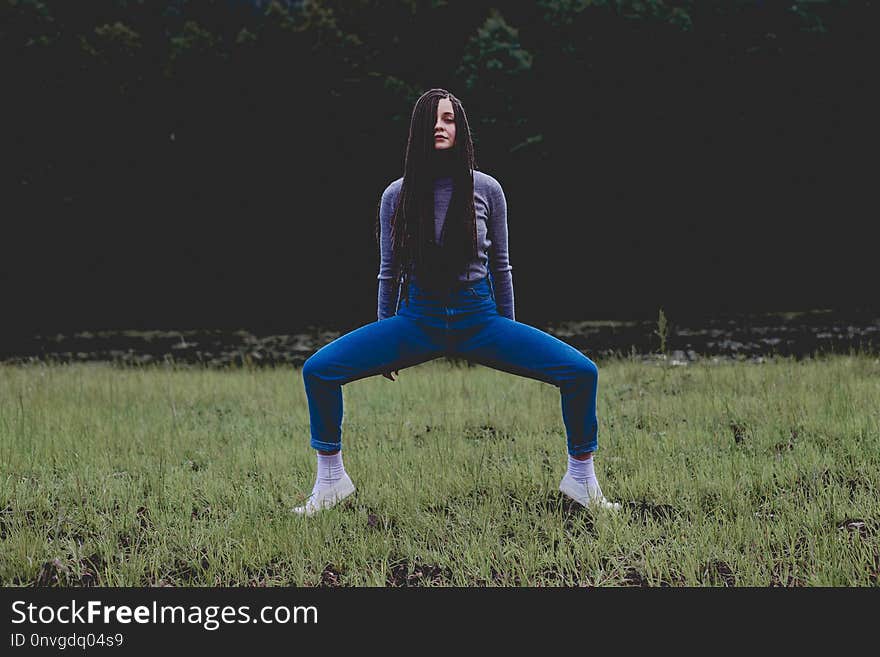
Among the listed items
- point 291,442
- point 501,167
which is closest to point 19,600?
point 291,442

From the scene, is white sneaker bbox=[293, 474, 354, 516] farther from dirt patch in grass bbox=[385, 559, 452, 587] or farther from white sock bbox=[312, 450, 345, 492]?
dirt patch in grass bbox=[385, 559, 452, 587]

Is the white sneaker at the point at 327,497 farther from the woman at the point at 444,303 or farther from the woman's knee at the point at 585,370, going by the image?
the woman's knee at the point at 585,370

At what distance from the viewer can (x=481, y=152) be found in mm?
31031

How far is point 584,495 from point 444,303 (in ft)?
4.14

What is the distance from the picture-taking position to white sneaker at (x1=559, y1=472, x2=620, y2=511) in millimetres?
4512

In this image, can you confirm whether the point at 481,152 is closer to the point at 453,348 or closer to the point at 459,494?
the point at 459,494

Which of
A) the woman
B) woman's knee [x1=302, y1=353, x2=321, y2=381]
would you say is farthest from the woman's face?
woman's knee [x1=302, y1=353, x2=321, y2=381]

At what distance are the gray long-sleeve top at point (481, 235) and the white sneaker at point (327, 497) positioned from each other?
936 mm

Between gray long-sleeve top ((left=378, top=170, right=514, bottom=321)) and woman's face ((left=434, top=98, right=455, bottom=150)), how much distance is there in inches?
7.1

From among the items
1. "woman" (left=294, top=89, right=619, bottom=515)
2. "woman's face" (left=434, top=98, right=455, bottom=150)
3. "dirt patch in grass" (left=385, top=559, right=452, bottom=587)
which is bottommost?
"dirt patch in grass" (left=385, top=559, right=452, bottom=587)

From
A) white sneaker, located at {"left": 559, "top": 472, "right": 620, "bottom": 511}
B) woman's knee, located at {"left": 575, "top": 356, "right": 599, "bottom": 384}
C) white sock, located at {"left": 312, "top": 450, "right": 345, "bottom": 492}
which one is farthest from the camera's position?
white sock, located at {"left": 312, "top": 450, "right": 345, "bottom": 492}

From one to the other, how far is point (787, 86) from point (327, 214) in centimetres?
1769

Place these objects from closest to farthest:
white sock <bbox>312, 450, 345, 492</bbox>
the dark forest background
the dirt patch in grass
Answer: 1. the dirt patch in grass
2. white sock <bbox>312, 450, 345, 492</bbox>
3. the dark forest background

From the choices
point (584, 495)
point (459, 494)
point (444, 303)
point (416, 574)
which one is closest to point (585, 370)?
point (584, 495)
